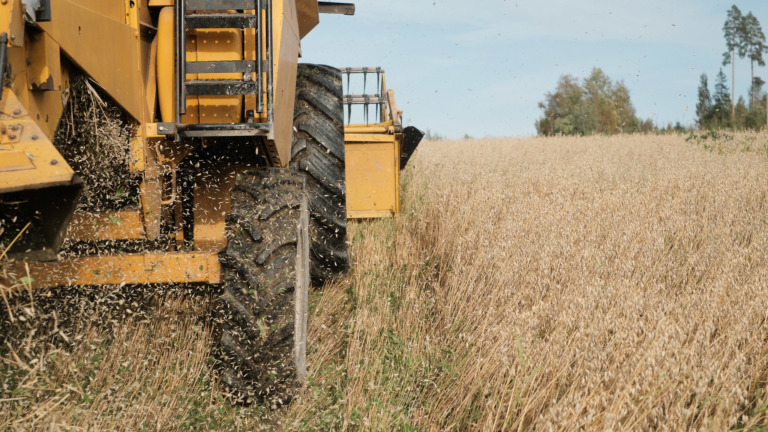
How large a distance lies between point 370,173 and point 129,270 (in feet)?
14.5

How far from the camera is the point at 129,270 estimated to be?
3100mm

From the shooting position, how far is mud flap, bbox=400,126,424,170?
24.8 feet

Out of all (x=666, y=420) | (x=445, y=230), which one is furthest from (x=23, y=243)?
(x=445, y=230)

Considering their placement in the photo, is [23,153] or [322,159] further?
[322,159]

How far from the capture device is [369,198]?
7.42 m

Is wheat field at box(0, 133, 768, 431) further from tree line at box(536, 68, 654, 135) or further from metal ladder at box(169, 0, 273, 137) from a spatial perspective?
tree line at box(536, 68, 654, 135)

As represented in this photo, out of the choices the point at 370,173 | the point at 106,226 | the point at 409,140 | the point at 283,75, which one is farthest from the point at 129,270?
the point at 409,140

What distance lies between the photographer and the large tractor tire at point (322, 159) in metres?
4.48

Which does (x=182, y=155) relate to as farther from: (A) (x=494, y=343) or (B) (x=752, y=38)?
(B) (x=752, y=38)

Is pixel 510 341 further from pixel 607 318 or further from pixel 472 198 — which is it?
pixel 472 198

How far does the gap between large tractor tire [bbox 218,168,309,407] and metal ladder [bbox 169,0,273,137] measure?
1.01 ft

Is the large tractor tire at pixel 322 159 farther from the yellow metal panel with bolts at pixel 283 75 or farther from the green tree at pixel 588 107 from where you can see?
the green tree at pixel 588 107

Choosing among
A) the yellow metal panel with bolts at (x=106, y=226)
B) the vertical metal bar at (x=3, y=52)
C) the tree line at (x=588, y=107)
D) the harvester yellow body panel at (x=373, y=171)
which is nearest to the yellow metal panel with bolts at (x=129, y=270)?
the yellow metal panel with bolts at (x=106, y=226)

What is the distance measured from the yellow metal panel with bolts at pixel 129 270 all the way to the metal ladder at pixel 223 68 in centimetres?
55
